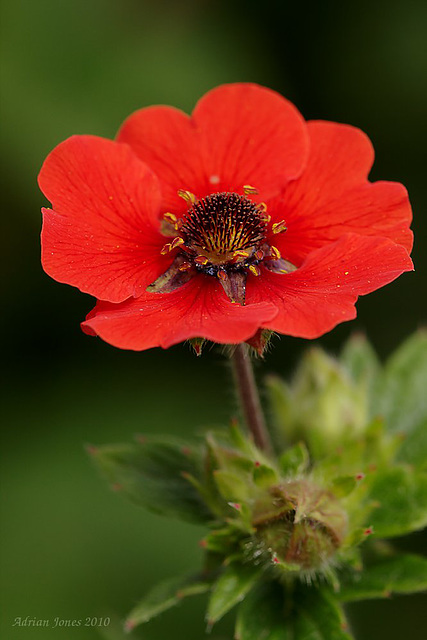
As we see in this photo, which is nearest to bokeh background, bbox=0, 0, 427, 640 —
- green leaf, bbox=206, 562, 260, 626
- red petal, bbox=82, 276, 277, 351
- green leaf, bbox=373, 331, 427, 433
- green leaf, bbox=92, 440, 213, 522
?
green leaf, bbox=373, 331, 427, 433

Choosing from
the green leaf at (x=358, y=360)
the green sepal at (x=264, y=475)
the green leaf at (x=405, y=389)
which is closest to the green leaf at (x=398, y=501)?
the green sepal at (x=264, y=475)

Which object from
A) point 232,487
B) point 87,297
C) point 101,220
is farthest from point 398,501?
point 87,297

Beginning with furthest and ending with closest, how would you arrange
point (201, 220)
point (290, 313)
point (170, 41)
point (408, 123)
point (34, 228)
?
point (170, 41) < point (408, 123) < point (34, 228) < point (201, 220) < point (290, 313)

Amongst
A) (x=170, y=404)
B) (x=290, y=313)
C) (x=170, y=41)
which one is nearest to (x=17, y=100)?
(x=170, y=41)

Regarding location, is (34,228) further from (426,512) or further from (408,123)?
(426,512)

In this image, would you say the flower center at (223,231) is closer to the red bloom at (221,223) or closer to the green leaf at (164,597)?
the red bloom at (221,223)

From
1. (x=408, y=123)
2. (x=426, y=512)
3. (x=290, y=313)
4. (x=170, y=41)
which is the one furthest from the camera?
(x=170, y=41)
